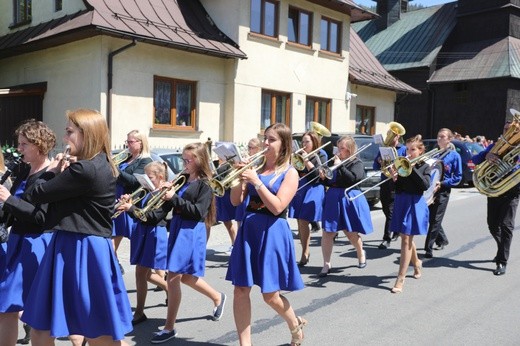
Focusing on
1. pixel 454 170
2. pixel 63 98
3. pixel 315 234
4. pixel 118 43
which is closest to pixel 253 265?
pixel 454 170

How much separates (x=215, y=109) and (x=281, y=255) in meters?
12.7

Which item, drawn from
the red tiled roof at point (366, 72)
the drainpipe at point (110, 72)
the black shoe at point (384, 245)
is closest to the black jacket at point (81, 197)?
the black shoe at point (384, 245)

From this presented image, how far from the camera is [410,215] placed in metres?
6.24

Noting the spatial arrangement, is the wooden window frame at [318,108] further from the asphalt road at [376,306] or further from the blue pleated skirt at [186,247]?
the blue pleated skirt at [186,247]

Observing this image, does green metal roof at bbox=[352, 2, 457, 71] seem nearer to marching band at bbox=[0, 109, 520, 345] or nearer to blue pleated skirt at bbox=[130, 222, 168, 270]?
marching band at bbox=[0, 109, 520, 345]

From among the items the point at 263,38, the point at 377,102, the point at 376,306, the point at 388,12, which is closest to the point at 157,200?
the point at 376,306

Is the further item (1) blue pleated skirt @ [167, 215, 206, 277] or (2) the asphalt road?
(2) the asphalt road

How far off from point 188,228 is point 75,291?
1.60 m

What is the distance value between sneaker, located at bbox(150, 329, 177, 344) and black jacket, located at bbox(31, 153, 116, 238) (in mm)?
1616

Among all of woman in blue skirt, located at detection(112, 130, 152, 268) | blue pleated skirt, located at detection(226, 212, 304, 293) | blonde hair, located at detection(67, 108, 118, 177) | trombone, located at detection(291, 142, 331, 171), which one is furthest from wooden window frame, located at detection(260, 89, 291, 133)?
blonde hair, located at detection(67, 108, 118, 177)

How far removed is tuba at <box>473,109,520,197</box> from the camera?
6605 mm

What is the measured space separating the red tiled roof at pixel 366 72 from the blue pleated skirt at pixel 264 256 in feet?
56.9

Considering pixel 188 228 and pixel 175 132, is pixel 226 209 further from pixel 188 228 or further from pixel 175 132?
pixel 175 132

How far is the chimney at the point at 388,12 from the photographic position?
39.2 meters
